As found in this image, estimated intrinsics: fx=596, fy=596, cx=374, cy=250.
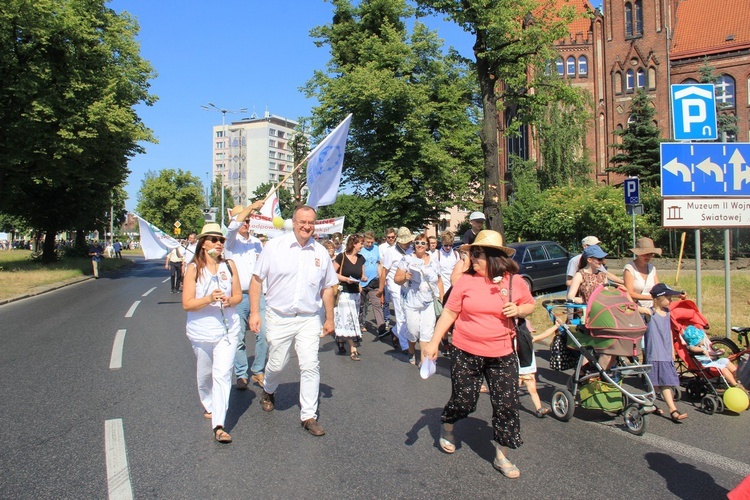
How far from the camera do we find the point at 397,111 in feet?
95.1

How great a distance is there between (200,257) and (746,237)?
23.9 metres

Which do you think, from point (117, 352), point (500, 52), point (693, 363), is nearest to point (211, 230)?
point (117, 352)

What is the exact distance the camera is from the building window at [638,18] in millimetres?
49562

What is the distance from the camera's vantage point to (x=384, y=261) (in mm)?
9828

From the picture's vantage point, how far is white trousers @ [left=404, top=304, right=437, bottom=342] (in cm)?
803

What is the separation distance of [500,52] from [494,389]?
1237 cm

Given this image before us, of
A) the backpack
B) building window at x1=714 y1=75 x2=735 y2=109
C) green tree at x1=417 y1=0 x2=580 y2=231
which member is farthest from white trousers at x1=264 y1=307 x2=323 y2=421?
building window at x1=714 y1=75 x2=735 y2=109

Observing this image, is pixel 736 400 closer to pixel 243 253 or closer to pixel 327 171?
pixel 243 253

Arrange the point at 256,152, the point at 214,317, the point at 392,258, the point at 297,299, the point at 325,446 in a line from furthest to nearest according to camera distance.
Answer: the point at 256,152 < the point at 392,258 < the point at 297,299 < the point at 214,317 < the point at 325,446

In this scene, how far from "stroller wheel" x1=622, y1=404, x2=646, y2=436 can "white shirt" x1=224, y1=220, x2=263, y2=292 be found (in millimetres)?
3960

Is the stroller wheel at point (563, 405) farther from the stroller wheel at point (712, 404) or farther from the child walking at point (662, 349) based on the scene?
the stroller wheel at point (712, 404)

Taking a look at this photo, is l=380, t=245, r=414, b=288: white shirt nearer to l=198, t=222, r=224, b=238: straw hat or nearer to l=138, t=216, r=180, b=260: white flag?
l=138, t=216, r=180, b=260: white flag

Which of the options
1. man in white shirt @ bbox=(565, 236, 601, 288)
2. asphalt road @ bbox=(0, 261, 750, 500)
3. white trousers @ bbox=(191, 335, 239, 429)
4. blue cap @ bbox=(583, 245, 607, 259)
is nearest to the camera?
asphalt road @ bbox=(0, 261, 750, 500)

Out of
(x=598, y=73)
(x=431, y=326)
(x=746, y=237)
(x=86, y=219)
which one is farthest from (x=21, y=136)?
(x=598, y=73)
